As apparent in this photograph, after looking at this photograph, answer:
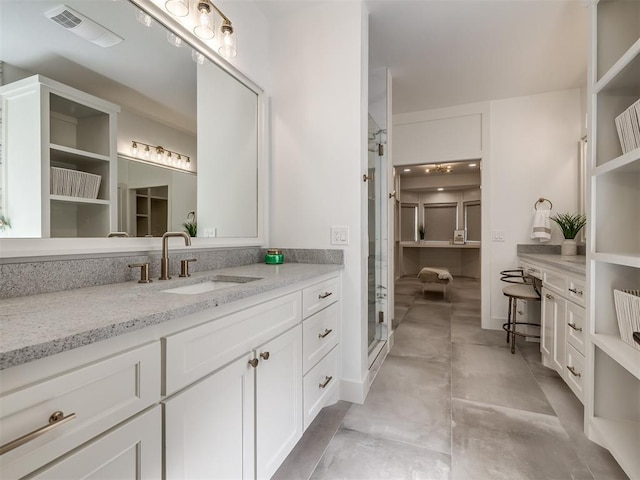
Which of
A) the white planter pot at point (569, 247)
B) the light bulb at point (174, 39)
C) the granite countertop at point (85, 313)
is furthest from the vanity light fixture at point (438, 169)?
the granite countertop at point (85, 313)

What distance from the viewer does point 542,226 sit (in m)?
3.13

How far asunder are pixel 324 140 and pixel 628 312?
1.79 metres

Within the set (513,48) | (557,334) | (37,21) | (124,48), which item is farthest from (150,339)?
(513,48)

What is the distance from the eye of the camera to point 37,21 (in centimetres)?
101

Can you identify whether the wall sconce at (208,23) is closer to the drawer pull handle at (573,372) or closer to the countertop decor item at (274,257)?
the countertop decor item at (274,257)

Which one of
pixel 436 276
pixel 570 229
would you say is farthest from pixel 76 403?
pixel 436 276

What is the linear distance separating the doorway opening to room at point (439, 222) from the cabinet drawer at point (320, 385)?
5.34 metres

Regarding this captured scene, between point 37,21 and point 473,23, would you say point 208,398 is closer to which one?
point 37,21

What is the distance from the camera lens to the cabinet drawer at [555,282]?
6.84 ft

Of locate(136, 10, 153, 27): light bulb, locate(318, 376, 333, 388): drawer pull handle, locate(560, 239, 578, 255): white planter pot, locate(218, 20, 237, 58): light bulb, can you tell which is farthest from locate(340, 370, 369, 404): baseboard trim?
locate(560, 239, 578, 255): white planter pot

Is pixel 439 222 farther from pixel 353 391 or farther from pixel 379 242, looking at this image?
pixel 353 391

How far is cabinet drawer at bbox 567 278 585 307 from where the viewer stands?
1801 millimetres

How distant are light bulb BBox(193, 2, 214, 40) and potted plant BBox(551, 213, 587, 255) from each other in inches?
137

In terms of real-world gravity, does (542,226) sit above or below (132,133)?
below
